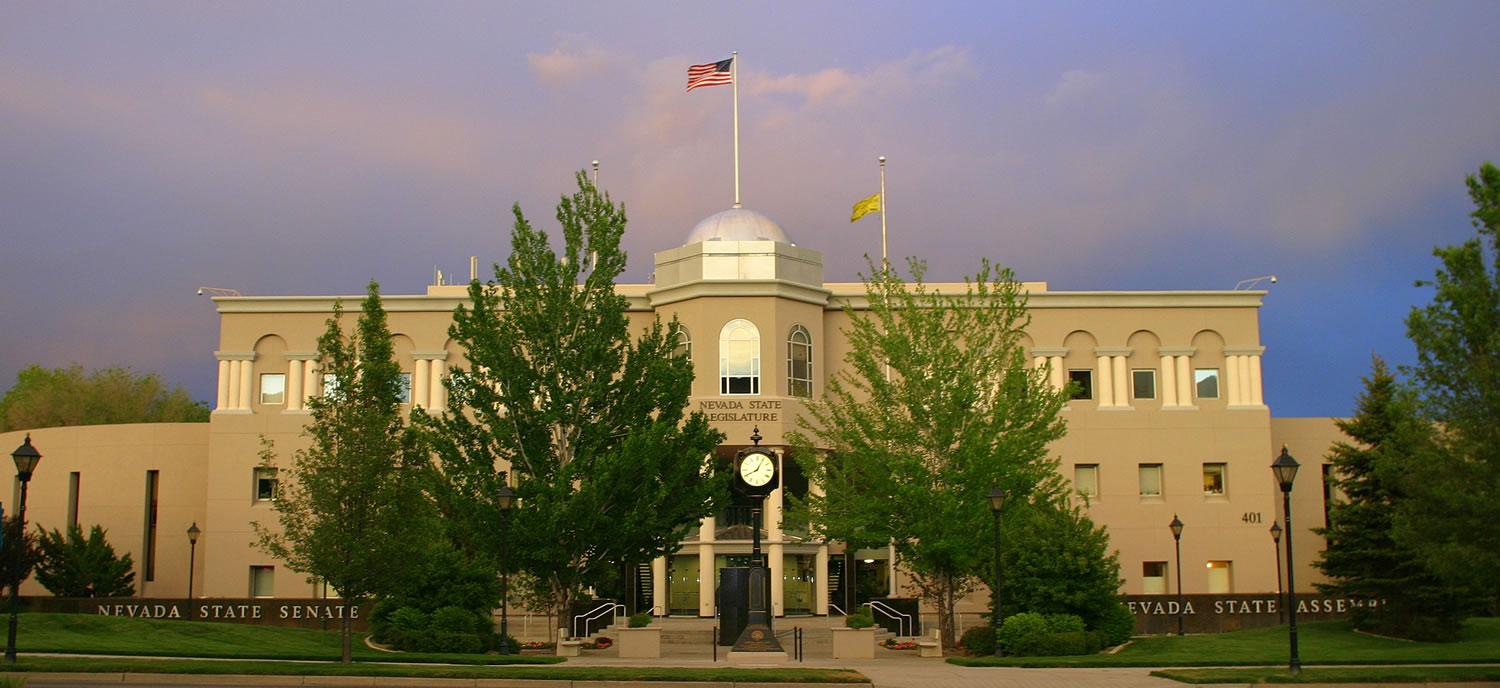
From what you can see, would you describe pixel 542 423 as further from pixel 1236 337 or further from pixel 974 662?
pixel 1236 337

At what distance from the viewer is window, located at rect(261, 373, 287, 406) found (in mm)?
49031

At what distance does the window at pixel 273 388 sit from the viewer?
49.0m

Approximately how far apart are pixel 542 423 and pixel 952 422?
10.2 metres

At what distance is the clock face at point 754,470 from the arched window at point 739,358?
18.0 meters

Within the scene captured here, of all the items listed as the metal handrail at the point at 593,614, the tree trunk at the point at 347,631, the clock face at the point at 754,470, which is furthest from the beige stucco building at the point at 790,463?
the tree trunk at the point at 347,631

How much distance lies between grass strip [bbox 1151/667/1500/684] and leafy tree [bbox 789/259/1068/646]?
7.46 meters

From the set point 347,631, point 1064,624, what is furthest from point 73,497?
point 1064,624

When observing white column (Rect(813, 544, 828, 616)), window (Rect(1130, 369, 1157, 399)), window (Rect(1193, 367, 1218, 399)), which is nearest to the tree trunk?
white column (Rect(813, 544, 828, 616))

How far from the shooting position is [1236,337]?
161 ft

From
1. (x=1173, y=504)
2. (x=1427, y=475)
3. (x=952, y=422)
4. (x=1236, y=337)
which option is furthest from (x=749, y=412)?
(x=1427, y=475)

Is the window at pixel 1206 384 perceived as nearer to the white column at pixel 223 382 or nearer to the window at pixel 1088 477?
the window at pixel 1088 477

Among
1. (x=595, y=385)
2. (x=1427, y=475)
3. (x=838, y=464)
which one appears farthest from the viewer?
(x=838, y=464)

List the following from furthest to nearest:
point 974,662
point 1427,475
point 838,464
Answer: point 838,464
point 974,662
point 1427,475

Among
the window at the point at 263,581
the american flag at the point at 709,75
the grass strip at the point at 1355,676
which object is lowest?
the grass strip at the point at 1355,676
